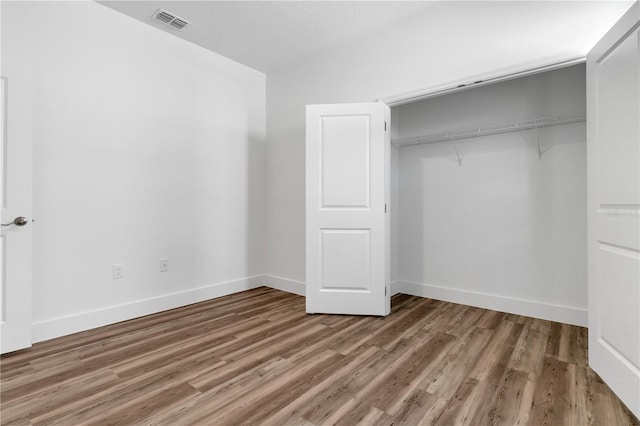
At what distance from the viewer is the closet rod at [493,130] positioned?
278cm

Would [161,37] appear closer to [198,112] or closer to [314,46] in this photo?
[198,112]

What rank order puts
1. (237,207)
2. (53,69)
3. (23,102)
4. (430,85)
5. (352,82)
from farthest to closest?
(237,207) → (352,82) → (430,85) → (53,69) → (23,102)

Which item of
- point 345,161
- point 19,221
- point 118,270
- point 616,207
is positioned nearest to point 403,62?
point 345,161

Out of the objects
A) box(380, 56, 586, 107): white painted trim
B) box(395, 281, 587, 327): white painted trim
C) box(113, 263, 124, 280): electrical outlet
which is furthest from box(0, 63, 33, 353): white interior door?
box(395, 281, 587, 327): white painted trim

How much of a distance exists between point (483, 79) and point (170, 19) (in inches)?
114

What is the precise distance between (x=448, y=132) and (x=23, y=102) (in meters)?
3.76

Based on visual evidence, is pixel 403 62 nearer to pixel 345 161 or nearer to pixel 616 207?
pixel 345 161

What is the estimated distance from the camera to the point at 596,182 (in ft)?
6.15

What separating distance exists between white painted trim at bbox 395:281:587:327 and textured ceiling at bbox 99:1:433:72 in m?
2.84

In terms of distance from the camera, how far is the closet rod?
278 cm

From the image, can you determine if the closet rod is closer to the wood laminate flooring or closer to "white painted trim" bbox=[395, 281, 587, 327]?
"white painted trim" bbox=[395, 281, 587, 327]

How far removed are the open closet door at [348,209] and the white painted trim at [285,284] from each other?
0.69 metres

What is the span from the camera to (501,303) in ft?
10.2

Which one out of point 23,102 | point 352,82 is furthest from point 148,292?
point 352,82
